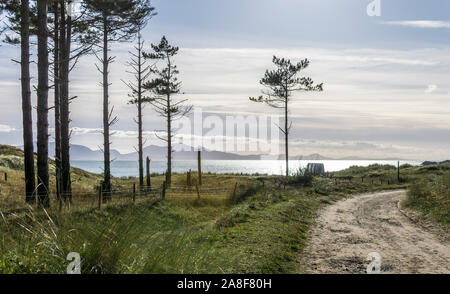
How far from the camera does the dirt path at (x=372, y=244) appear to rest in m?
9.30

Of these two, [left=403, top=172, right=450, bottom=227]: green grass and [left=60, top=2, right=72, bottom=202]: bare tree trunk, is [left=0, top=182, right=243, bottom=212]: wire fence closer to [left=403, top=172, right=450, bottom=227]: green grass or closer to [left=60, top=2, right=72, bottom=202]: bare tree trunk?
[left=60, top=2, right=72, bottom=202]: bare tree trunk

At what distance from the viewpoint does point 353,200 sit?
25.0 meters

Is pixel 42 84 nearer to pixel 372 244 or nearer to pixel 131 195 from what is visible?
pixel 131 195

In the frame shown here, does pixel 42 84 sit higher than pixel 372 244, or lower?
higher

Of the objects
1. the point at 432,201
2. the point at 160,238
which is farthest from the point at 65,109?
the point at 432,201

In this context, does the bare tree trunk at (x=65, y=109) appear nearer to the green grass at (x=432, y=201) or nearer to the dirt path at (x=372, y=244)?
the dirt path at (x=372, y=244)

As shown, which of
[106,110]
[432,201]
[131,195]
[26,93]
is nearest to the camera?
[26,93]

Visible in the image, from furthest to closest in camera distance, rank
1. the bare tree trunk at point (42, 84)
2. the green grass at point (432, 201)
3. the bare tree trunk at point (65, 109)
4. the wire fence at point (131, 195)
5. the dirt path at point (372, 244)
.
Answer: the bare tree trunk at point (65, 109), the wire fence at point (131, 195), the green grass at point (432, 201), the bare tree trunk at point (42, 84), the dirt path at point (372, 244)

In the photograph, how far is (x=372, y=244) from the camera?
11.9 metres

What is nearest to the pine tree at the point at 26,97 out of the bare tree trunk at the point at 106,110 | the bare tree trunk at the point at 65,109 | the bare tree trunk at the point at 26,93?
the bare tree trunk at the point at 26,93

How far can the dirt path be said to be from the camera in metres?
9.30

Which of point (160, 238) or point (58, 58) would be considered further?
point (58, 58)
